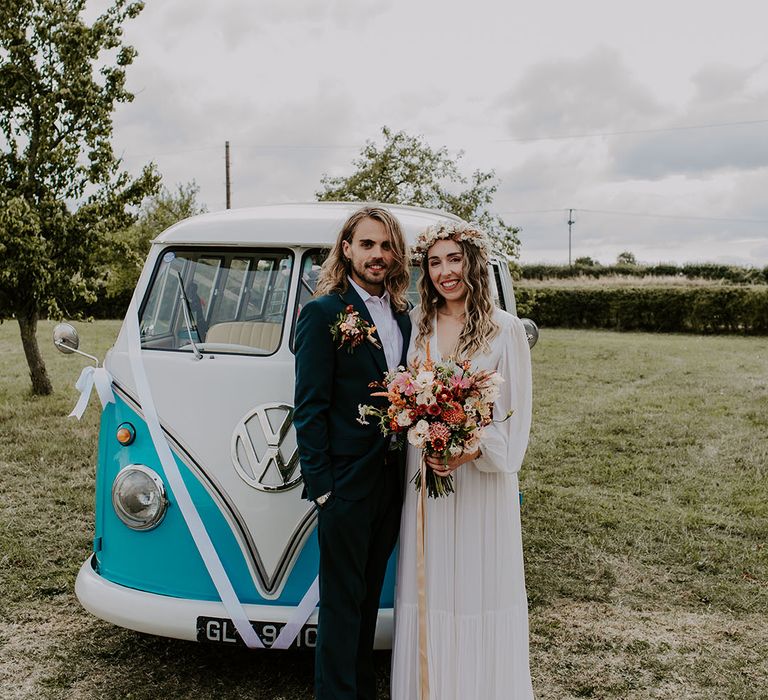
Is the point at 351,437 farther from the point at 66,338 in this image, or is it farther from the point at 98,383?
the point at 66,338

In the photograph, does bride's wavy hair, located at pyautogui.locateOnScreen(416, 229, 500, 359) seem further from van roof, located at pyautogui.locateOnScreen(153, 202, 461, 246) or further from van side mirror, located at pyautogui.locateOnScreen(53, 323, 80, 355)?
van side mirror, located at pyautogui.locateOnScreen(53, 323, 80, 355)

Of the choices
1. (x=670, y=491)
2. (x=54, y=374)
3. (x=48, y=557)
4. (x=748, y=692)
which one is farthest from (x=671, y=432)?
(x=54, y=374)

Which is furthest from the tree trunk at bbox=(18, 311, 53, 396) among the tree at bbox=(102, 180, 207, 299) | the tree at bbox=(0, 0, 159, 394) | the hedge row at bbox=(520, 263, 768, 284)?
the hedge row at bbox=(520, 263, 768, 284)

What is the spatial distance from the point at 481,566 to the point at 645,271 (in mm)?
38248

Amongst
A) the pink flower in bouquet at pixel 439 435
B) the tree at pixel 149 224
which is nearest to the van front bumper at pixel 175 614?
the pink flower in bouquet at pixel 439 435

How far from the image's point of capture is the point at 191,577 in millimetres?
3402

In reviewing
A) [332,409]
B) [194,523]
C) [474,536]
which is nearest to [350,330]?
[332,409]

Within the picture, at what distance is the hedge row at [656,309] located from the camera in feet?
77.4

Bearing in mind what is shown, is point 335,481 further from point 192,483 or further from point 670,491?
point 670,491

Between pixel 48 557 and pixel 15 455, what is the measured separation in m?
3.27

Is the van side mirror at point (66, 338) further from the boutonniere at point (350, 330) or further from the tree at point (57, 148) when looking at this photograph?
the tree at point (57, 148)

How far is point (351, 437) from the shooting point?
2.88m

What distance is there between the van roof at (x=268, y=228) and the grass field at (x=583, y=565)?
2134 mm

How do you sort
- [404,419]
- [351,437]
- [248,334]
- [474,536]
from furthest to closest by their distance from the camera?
[248,334] < [474,536] < [351,437] < [404,419]
